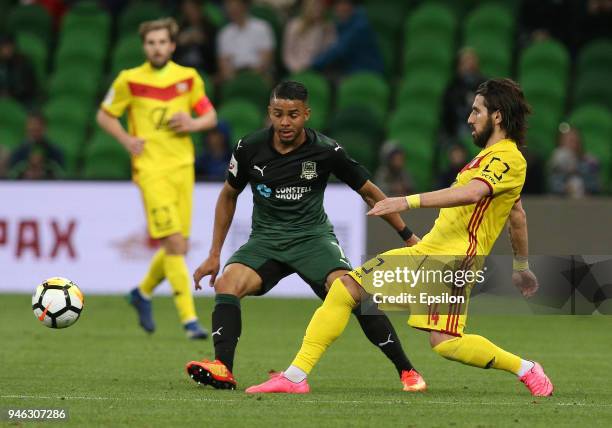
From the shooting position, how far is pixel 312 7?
1831 cm

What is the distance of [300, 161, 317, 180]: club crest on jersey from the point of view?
859 cm

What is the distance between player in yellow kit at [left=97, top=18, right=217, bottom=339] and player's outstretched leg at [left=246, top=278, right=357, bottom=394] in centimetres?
354

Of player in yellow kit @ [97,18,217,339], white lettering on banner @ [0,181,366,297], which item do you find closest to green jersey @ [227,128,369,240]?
player in yellow kit @ [97,18,217,339]

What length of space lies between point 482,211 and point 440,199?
533 millimetres

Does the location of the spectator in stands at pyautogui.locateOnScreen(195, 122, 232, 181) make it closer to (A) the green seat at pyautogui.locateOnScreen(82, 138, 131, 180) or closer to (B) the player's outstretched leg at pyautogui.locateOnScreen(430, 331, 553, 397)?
(A) the green seat at pyautogui.locateOnScreen(82, 138, 131, 180)

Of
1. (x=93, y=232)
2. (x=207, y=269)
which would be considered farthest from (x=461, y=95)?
(x=207, y=269)

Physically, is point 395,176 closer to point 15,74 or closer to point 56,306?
point 15,74

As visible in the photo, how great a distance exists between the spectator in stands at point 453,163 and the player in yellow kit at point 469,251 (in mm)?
7763

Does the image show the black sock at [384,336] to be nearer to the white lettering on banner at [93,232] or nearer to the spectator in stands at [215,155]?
the white lettering on banner at [93,232]

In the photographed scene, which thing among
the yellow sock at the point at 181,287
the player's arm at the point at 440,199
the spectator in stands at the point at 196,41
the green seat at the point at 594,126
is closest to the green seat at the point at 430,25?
the green seat at the point at 594,126

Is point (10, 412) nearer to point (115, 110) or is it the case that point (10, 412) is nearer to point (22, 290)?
point (115, 110)

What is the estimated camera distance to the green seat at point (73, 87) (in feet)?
62.5

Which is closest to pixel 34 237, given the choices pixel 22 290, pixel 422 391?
pixel 22 290

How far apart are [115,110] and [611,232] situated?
595cm
